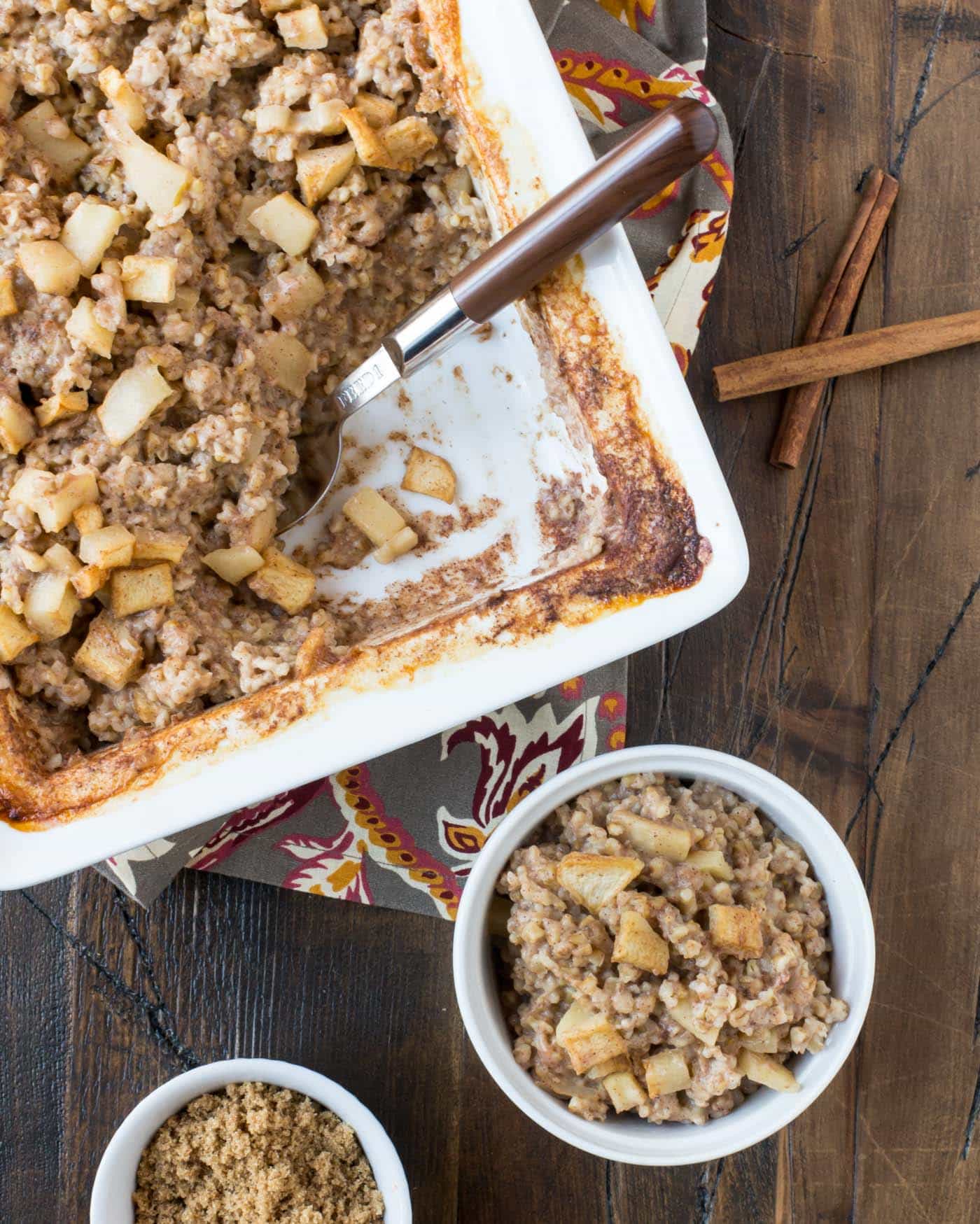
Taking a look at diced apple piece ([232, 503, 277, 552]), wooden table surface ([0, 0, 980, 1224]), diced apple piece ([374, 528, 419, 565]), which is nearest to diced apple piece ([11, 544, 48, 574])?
diced apple piece ([232, 503, 277, 552])

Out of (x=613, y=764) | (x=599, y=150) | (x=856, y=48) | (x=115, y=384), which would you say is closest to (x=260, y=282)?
(x=115, y=384)

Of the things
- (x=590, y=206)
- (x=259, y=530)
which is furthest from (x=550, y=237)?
(x=259, y=530)

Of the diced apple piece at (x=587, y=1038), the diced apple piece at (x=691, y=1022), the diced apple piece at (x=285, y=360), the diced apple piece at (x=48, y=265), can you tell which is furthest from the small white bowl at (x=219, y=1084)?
the diced apple piece at (x=48, y=265)

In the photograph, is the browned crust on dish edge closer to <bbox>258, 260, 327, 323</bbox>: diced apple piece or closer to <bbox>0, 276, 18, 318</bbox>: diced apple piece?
<bbox>258, 260, 327, 323</bbox>: diced apple piece

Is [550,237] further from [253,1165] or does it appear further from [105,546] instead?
[253,1165]

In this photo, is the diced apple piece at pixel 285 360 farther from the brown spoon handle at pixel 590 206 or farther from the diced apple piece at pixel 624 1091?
the diced apple piece at pixel 624 1091

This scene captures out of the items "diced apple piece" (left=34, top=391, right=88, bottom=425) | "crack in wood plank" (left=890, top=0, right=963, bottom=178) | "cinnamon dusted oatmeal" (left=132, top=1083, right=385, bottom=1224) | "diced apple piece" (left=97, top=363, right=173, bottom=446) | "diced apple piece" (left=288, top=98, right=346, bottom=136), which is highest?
"diced apple piece" (left=288, top=98, right=346, bottom=136)
